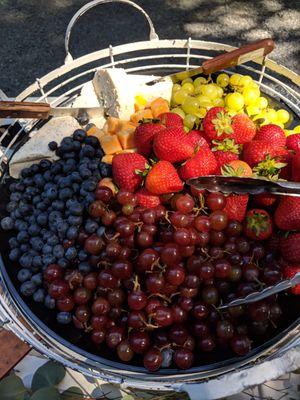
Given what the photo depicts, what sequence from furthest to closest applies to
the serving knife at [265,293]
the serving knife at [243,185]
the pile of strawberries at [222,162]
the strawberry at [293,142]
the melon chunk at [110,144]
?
the melon chunk at [110,144], the strawberry at [293,142], the pile of strawberries at [222,162], the serving knife at [243,185], the serving knife at [265,293]

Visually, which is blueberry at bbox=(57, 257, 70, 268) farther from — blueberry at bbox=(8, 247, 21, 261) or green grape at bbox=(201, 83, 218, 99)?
green grape at bbox=(201, 83, 218, 99)

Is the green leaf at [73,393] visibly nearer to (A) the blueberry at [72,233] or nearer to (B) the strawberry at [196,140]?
(A) the blueberry at [72,233]

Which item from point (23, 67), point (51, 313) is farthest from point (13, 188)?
point (23, 67)

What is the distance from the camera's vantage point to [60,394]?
109cm

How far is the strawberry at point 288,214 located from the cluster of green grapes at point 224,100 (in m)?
0.33

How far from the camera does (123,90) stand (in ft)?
4.42

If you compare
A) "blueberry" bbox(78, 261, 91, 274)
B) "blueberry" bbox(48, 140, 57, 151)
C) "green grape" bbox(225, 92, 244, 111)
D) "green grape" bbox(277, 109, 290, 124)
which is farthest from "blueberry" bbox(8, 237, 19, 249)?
→ "green grape" bbox(277, 109, 290, 124)

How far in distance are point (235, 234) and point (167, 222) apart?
0.58 ft

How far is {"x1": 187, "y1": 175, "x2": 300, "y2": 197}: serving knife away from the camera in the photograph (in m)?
0.97

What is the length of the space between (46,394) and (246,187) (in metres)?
0.69

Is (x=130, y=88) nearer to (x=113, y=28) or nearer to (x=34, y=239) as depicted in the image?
(x=34, y=239)

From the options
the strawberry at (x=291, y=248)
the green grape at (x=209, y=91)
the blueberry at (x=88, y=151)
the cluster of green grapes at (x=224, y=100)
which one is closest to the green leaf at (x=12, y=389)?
the blueberry at (x=88, y=151)

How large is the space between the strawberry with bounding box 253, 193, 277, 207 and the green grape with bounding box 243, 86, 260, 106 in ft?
1.20

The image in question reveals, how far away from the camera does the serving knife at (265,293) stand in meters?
0.84
